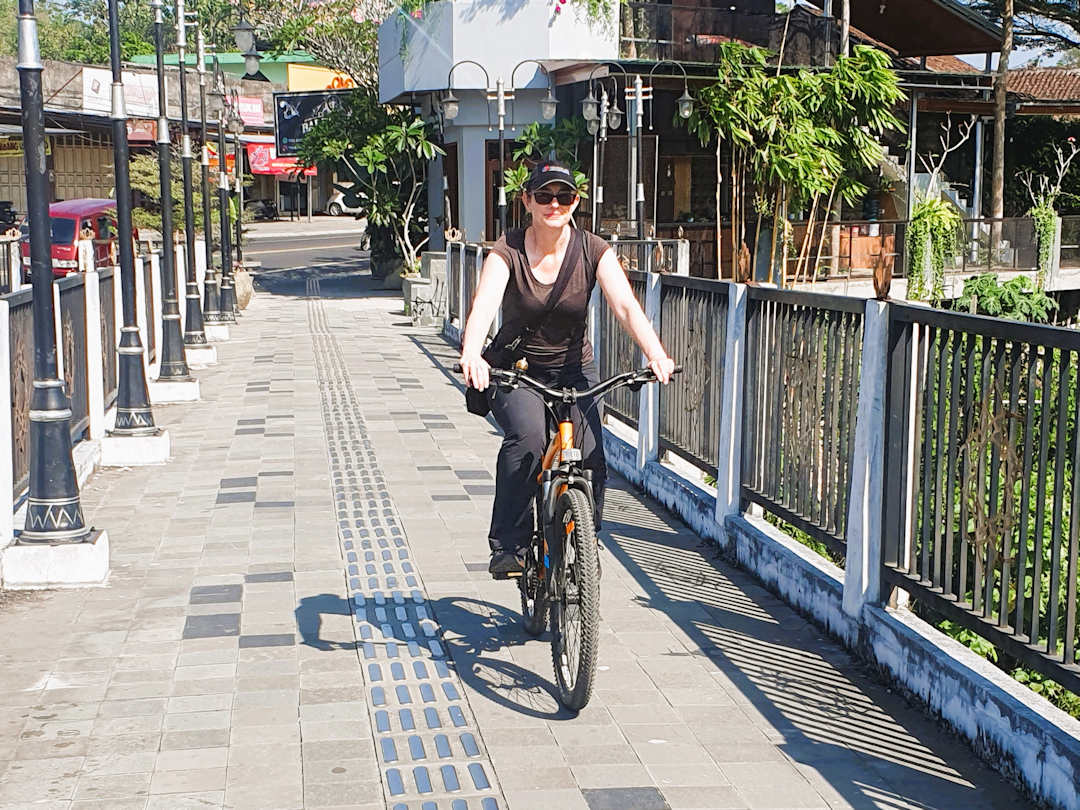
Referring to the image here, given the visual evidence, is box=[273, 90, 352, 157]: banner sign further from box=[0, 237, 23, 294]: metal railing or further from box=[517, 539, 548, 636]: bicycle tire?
box=[517, 539, 548, 636]: bicycle tire

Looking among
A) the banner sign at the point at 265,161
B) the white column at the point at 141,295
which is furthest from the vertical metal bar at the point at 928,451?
the banner sign at the point at 265,161

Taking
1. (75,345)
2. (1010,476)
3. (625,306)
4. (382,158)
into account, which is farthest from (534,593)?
(382,158)

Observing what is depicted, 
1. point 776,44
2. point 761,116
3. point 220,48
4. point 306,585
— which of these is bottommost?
point 306,585

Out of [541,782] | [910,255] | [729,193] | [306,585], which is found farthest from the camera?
[729,193]

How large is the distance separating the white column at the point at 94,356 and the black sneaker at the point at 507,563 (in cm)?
594

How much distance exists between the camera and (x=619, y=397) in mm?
10555

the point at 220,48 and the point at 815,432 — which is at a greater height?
the point at 220,48

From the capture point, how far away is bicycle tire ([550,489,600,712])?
491 cm

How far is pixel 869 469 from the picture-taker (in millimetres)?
5766

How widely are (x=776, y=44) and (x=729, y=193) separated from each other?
322 centimetres

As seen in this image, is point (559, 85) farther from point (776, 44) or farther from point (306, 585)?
point (306, 585)

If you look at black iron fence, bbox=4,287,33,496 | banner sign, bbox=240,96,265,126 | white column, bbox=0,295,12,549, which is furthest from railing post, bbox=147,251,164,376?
banner sign, bbox=240,96,265,126

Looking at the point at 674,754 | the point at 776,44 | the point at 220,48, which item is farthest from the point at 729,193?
the point at 220,48

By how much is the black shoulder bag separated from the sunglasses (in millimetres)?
219
